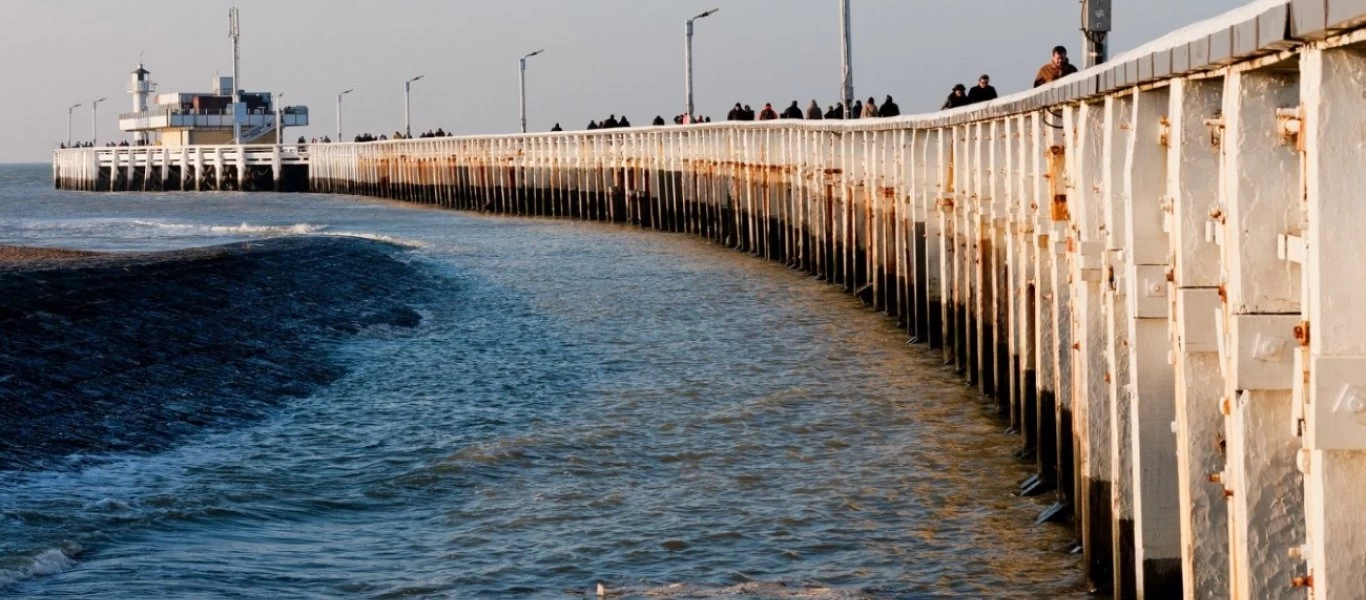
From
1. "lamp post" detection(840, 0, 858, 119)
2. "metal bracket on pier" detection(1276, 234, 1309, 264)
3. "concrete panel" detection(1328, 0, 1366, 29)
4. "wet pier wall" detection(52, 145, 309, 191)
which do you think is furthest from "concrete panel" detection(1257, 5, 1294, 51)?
"wet pier wall" detection(52, 145, 309, 191)

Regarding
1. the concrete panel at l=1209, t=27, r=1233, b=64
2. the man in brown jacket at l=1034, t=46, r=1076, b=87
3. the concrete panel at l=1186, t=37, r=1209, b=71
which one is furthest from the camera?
the man in brown jacket at l=1034, t=46, r=1076, b=87

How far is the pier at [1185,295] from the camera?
4.83 meters

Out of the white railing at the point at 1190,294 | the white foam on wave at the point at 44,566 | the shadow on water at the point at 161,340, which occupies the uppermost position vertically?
the white railing at the point at 1190,294

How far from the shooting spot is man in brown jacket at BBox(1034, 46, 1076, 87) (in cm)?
1752

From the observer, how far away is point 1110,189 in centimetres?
847

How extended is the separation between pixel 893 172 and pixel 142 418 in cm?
985

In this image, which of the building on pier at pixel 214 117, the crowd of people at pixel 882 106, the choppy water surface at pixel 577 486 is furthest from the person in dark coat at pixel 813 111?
the building on pier at pixel 214 117

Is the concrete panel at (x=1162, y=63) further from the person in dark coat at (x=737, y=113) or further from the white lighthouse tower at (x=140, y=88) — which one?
the white lighthouse tower at (x=140, y=88)

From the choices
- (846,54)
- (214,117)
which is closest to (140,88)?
(214,117)

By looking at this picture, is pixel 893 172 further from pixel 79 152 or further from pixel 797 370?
pixel 79 152

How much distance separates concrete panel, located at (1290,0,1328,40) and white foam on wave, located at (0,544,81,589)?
6.44 meters

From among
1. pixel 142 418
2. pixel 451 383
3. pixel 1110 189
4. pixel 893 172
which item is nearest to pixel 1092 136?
pixel 1110 189

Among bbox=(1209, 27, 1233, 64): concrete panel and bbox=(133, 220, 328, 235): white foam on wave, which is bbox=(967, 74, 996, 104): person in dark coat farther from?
bbox=(133, 220, 328, 235): white foam on wave

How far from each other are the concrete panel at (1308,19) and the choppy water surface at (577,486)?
15.9 ft
